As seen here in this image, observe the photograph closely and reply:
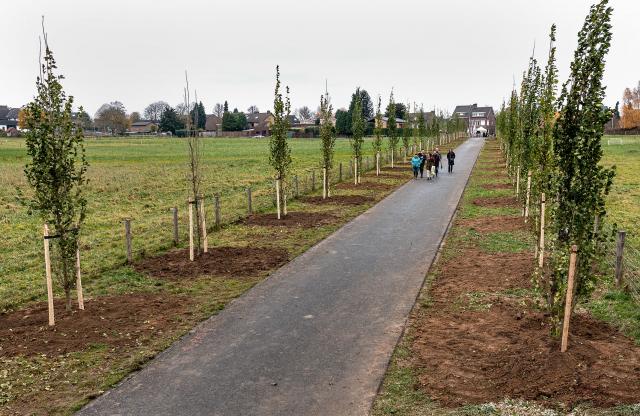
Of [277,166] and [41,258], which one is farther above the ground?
[277,166]

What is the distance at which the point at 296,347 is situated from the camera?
809 cm

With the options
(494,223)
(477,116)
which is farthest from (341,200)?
(477,116)

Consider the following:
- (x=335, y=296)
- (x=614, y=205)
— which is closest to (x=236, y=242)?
(x=335, y=296)

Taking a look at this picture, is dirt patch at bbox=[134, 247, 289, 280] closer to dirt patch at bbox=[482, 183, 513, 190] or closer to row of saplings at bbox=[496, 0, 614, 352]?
row of saplings at bbox=[496, 0, 614, 352]

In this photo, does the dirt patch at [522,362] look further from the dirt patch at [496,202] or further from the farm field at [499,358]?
the dirt patch at [496,202]

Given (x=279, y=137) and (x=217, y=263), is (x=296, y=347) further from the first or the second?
(x=279, y=137)

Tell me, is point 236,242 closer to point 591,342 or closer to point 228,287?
point 228,287

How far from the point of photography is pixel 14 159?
47.4 metres

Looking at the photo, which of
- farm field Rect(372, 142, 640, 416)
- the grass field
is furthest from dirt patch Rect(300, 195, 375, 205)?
farm field Rect(372, 142, 640, 416)

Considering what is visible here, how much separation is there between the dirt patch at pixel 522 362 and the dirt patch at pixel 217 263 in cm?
482

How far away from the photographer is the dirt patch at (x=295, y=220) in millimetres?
17719

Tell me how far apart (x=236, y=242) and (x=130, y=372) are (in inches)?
319

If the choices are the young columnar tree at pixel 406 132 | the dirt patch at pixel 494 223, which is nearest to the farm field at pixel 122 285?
the dirt patch at pixel 494 223

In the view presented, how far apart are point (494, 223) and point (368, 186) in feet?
36.2
